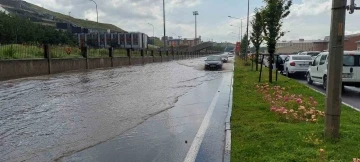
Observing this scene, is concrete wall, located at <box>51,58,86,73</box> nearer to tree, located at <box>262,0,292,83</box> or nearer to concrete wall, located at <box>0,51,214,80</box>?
concrete wall, located at <box>0,51,214,80</box>

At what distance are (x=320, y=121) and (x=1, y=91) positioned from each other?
11543 millimetres

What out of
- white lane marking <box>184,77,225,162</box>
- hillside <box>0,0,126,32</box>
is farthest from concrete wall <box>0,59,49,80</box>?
hillside <box>0,0,126,32</box>

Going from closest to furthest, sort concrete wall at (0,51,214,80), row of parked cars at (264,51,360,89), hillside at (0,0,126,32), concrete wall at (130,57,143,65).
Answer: row of parked cars at (264,51,360,89) < concrete wall at (0,51,214,80) < concrete wall at (130,57,143,65) < hillside at (0,0,126,32)

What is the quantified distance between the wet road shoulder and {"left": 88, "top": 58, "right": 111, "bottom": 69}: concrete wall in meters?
23.0

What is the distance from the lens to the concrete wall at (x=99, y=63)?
102 feet

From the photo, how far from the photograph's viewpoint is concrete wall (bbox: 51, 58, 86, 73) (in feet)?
79.8

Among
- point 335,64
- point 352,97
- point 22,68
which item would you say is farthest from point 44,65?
point 335,64

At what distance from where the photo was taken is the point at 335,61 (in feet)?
Answer: 16.8

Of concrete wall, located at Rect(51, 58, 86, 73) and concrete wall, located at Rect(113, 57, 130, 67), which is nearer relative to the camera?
concrete wall, located at Rect(51, 58, 86, 73)

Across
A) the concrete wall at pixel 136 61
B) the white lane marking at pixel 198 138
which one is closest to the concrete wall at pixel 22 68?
the white lane marking at pixel 198 138

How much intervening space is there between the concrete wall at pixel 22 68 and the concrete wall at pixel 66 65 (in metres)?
1.07

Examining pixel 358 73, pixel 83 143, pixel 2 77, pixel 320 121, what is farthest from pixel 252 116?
pixel 2 77

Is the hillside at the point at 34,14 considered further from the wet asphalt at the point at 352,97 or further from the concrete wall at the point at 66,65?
the wet asphalt at the point at 352,97

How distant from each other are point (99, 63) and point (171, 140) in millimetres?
27601
